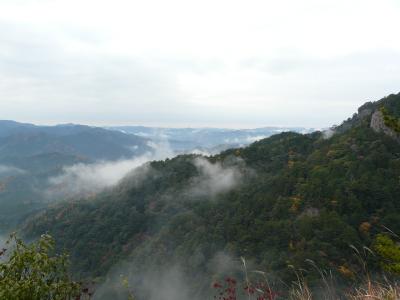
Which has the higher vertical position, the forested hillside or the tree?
the tree

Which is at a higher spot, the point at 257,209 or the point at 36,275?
the point at 36,275

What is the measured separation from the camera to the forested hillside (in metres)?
69.7

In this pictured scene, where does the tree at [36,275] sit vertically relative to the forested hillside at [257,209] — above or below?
above

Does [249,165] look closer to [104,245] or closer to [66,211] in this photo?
[104,245]

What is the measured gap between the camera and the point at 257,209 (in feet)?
303

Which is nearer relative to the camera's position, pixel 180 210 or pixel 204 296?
pixel 204 296

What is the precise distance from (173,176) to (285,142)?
154 ft

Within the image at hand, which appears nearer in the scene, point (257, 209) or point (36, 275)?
point (36, 275)

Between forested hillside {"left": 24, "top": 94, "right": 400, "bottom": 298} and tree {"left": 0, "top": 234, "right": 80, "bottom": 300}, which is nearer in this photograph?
tree {"left": 0, "top": 234, "right": 80, "bottom": 300}

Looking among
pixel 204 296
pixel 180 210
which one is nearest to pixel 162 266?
pixel 204 296

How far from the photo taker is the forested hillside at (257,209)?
229 ft

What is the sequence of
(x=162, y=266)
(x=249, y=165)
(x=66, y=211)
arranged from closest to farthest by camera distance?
(x=162, y=266) → (x=249, y=165) → (x=66, y=211)

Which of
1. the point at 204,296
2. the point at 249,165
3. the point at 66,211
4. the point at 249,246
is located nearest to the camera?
the point at 204,296

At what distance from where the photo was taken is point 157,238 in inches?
4289
